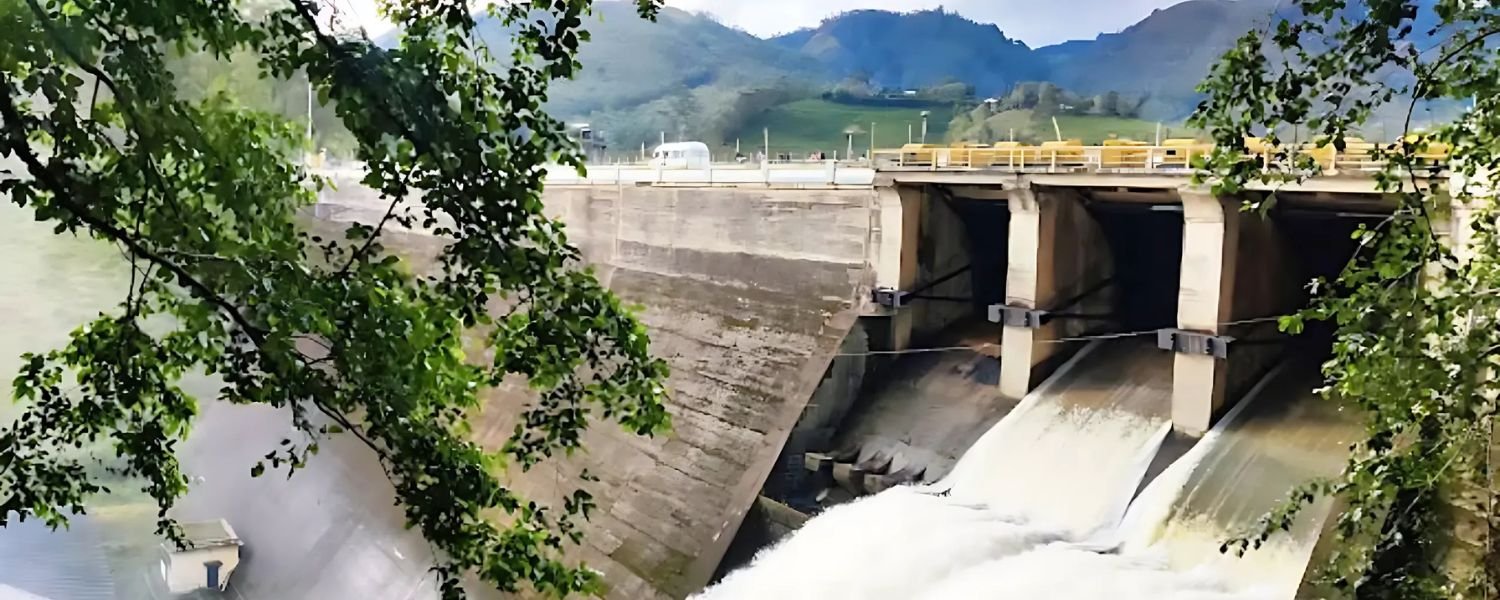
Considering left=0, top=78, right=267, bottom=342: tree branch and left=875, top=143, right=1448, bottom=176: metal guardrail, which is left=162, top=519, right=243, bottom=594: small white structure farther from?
left=0, top=78, right=267, bottom=342: tree branch

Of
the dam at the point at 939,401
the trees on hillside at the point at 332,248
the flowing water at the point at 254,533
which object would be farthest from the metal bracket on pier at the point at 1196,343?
the flowing water at the point at 254,533

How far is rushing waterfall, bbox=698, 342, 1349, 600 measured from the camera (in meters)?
6.91

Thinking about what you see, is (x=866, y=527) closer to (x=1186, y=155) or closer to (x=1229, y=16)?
(x=1186, y=155)

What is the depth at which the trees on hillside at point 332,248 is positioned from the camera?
2.22 meters

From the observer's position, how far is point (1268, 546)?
6734 mm

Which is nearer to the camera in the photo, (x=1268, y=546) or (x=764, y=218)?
(x=1268, y=546)

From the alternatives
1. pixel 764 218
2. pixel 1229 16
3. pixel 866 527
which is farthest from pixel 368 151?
pixel 1229 16

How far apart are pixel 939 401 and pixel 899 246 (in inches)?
63.6

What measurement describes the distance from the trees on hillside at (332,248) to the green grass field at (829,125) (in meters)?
19.3

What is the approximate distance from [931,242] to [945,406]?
1844 millimetres

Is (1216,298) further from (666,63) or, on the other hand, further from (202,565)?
(666,63)

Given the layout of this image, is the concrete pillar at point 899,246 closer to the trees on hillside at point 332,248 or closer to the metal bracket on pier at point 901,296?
the metal bracket on pier at point 901,296

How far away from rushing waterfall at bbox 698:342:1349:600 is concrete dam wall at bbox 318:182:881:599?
101cm

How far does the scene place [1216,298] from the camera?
8016mm
